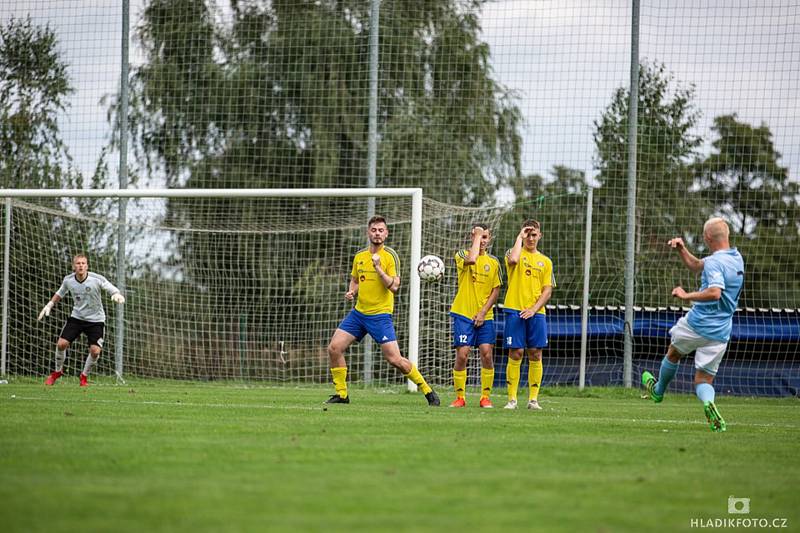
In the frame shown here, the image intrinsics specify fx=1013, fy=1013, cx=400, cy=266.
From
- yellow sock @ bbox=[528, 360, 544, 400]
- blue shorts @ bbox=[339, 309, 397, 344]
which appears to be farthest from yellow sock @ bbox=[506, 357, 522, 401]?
blue shorts @ bbox=[339, 309, 397, 344]

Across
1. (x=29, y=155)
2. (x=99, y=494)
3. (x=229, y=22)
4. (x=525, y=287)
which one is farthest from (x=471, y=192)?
(x=99, y=494)

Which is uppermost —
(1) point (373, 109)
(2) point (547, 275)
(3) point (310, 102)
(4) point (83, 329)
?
(3) point (310, 102)

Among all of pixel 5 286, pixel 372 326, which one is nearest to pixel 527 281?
pixel 372 326

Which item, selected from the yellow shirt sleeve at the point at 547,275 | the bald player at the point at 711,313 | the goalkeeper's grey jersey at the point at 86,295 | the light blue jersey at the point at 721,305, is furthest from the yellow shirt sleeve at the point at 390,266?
the goalkeeper's grey jersey at the point at 86,295

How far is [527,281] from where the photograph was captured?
11680mm

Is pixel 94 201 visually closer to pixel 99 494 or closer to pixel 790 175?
pixel 790 175

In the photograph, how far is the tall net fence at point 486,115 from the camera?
18.4 metres

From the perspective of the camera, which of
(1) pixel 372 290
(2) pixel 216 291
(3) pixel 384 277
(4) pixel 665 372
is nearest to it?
(4) pixel 665 372

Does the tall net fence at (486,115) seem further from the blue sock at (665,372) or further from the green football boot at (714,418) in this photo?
the green football boot at (714,418)

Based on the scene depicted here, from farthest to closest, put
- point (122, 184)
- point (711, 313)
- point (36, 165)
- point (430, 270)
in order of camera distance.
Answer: point (36, 165)
point (122, 184)
point (430, 270)
point (711, 313)

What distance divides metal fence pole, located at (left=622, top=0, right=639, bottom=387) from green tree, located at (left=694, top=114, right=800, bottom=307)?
1630 mm

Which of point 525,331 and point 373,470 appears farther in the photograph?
point 525,331

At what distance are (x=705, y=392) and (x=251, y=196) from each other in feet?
29.3

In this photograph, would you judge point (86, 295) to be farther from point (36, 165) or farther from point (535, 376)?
point (535, 376)
